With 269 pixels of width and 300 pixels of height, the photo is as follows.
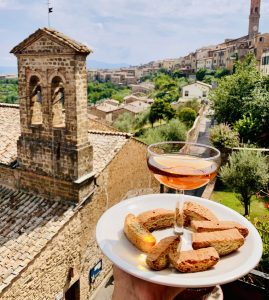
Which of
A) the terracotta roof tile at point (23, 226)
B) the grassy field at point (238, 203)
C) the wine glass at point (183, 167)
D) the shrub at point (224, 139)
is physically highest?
the wine glass at point (183, 167)

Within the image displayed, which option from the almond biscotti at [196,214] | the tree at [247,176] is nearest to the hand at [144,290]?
the almond biscotti at [196,214]

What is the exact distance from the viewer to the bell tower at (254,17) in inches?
3339

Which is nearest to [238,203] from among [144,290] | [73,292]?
[73,292]

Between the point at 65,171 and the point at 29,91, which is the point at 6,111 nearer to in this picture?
the point at 29,91

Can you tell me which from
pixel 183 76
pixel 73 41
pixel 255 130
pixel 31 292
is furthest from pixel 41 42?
pixel 183 76

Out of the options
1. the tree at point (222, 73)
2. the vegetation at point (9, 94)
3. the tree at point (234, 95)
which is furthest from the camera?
the vegetation at point (9, 94)

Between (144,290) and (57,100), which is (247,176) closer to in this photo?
(57,100)

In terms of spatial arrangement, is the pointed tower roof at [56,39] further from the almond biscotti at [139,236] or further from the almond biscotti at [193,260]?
A: the almond biscotti at [193,260]

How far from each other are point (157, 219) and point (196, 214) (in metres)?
0.30

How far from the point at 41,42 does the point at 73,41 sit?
88 centimetres

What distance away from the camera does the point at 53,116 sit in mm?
8742

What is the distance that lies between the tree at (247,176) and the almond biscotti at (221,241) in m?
11.2

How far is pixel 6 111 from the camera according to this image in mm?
12711

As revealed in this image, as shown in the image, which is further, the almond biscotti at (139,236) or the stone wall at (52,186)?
the stone wall at (52,186)
